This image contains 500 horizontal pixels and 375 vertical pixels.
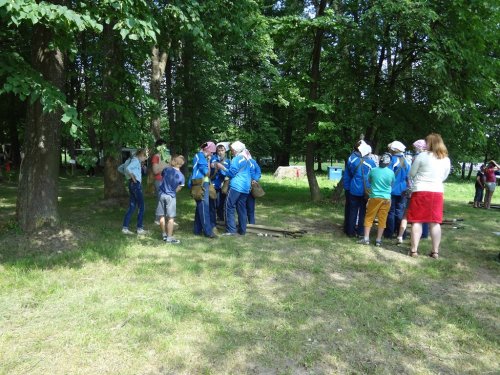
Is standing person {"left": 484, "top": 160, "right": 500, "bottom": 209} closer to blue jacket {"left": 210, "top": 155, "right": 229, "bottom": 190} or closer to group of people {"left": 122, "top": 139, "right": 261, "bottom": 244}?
group of people {"left": 122, "top": 139, "right": 261, "bottom": 244}

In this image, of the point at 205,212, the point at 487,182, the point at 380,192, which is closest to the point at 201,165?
the point at 205,212

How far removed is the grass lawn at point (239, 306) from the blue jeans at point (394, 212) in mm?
860

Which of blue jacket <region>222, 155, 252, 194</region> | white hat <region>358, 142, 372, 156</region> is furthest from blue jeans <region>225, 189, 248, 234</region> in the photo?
white hat <region>358, 142, 372, 156</region>

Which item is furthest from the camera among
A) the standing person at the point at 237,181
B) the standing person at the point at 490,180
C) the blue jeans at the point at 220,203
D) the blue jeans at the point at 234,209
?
the standing person at the point at 490,180

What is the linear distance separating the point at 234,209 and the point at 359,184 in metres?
2.41

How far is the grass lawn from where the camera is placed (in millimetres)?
3533

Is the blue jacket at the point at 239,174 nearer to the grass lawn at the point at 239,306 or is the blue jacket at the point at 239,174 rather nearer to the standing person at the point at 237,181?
the standing person at the point at 237,181

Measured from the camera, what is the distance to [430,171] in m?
6.50

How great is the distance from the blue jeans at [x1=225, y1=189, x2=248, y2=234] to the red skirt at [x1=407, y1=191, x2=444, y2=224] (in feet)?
9.87

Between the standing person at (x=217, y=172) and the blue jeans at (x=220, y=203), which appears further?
the blue jeans at (x=220, y=203)

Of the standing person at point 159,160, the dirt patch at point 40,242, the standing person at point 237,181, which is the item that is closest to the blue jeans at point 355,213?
the standing person at point 237,181

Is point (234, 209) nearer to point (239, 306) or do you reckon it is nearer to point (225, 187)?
point (225, 187)

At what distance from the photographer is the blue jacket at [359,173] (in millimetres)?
7867

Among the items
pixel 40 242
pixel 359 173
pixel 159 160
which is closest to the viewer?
pixel 40 242
